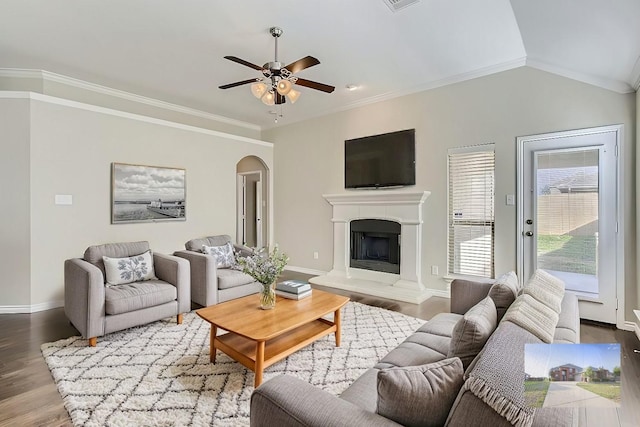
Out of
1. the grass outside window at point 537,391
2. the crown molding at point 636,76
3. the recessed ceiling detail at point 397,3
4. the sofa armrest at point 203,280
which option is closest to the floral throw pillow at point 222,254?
the sofa armrest at point 203,280

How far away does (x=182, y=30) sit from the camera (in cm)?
312

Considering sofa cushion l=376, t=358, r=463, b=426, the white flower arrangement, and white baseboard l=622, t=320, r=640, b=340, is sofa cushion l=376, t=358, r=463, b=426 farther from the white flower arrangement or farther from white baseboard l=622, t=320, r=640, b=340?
white baseboard l=622, t=320, r=640, b=340

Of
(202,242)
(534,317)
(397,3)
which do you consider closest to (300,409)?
(534,317)

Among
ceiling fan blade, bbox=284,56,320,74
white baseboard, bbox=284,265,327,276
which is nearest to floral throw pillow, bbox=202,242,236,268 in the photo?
white baseboard, bbox=284,265,327,276

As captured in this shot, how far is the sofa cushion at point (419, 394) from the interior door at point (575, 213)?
3302 millimetres

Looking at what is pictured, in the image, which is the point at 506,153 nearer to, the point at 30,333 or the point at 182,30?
the point at 182,30

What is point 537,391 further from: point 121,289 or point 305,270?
point 305,270

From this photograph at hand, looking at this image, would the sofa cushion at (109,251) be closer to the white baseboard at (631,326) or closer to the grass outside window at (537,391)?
the grass outside window at (537,391)

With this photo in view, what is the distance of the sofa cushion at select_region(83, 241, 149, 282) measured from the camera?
3.36 meters

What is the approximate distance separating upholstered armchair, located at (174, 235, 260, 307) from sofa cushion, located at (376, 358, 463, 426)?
9.79ft

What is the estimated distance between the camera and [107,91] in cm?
459

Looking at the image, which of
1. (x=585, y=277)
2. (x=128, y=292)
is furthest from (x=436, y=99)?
(x=128, y=292)

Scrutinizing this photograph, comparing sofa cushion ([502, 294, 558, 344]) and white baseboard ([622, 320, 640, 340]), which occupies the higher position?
sofa cushion ([502, 294, 558, 344])

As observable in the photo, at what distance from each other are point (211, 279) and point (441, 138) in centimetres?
346
